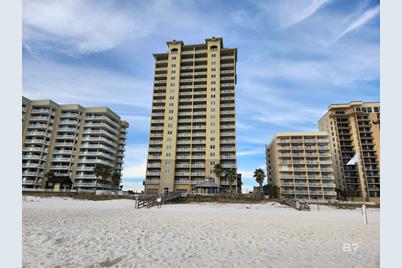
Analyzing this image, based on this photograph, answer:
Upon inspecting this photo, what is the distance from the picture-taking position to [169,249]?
683cm

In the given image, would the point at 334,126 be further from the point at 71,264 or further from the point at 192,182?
the point at 71,264

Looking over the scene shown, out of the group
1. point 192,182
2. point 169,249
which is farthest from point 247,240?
point 192,182

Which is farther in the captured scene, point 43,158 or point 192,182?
point 43,158

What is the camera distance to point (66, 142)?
72.8 metres

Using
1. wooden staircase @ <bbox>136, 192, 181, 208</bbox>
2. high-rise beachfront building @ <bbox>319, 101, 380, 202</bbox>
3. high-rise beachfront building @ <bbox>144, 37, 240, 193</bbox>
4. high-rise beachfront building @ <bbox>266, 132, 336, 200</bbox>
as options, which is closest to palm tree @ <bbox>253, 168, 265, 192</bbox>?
high-rise beachfront building @ <bbox>144, 37, 240, 193</bbox>

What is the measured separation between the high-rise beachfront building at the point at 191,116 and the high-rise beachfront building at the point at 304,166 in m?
21.1

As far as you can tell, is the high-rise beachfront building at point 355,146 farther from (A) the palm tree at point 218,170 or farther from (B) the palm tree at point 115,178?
(B) the palm tree at point 115,178

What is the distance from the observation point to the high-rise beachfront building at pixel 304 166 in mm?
67812

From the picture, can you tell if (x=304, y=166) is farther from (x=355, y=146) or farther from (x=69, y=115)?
(x=69, y=115)

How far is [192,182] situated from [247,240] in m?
53.6
